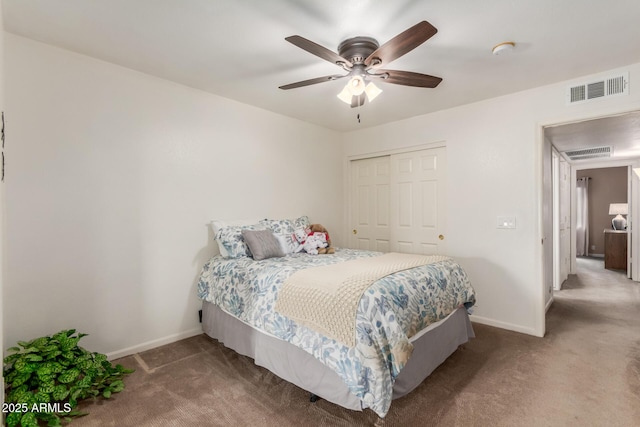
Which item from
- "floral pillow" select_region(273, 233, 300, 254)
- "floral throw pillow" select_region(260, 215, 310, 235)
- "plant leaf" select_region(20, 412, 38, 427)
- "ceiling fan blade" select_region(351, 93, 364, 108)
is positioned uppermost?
"ceiling fan blade" select_region(351, 93, 364, 108)

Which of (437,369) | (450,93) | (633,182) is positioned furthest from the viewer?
(633,182)

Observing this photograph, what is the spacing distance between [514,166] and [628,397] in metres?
2.01

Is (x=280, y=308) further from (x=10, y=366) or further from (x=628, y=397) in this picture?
(x=628, y=397)

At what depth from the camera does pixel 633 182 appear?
17.0 ft

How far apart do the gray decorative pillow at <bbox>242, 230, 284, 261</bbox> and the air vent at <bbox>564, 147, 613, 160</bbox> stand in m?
4.78

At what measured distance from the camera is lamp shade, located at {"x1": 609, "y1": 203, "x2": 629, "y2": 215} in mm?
6746

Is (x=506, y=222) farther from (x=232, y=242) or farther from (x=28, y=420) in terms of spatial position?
(x=28, y=420)

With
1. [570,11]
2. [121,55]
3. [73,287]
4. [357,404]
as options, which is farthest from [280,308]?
[570,11]

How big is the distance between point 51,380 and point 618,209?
31.2 feet

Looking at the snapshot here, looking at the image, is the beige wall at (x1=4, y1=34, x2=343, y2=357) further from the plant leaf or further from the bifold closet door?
the bifold closet door

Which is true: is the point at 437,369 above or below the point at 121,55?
below

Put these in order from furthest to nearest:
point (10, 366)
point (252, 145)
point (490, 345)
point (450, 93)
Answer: point (252, 145) < point (450, 93) < point (490, 345) < point (10, 366)

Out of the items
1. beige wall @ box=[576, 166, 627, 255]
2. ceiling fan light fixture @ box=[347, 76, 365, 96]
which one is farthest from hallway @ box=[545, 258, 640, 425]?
beige wall @ box=[576, 166, 627, 255]

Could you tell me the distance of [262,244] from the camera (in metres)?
2.89
